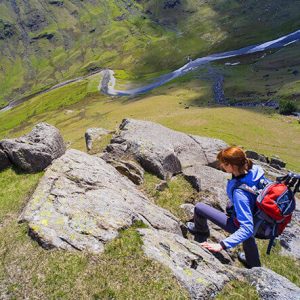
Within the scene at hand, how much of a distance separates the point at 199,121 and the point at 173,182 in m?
59.5

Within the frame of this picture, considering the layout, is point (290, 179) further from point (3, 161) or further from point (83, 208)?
point (3, 161)

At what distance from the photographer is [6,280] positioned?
42.4 feet

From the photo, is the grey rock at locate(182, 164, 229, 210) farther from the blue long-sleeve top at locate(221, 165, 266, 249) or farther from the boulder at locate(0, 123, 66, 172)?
the boulder at locate(0, 123, 66, 172)

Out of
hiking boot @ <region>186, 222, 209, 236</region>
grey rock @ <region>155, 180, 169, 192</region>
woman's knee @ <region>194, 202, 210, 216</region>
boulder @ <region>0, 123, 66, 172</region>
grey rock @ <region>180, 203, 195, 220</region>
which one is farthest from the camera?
grey rock @ <region>155, 180, 169, 192</region>

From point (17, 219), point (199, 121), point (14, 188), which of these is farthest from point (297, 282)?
point (199, 121)

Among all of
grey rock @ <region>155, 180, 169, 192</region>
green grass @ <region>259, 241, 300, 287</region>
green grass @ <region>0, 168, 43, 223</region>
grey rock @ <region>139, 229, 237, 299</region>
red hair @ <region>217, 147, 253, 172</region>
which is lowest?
green grass @ <region>259, 241, 300, 287</region>

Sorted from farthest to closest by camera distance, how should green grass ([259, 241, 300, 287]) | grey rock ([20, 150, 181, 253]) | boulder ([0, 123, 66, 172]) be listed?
boulder ([0, 123, 66, 172]) < green grass ([259, 241, 300, 287]) < grey rock ([20, 150, 181, 253])

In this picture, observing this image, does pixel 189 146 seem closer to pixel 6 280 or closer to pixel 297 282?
pixel 297 282

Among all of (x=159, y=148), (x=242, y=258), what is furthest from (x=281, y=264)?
(x=159, y=148)

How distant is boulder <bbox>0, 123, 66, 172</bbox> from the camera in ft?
82.1

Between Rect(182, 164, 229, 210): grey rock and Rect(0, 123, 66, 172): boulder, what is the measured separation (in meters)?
12.1

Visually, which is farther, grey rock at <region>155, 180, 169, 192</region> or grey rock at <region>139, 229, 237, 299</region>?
grey rock at <region>155, 180, 169, 192</region>

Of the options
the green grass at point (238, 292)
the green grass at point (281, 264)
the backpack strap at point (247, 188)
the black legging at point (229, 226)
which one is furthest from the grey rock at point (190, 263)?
the green grass at point (281, 264)

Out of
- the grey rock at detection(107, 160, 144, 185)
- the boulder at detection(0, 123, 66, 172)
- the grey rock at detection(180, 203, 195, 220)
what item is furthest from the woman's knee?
the boulder at detection(0, 123, 66, 172)
